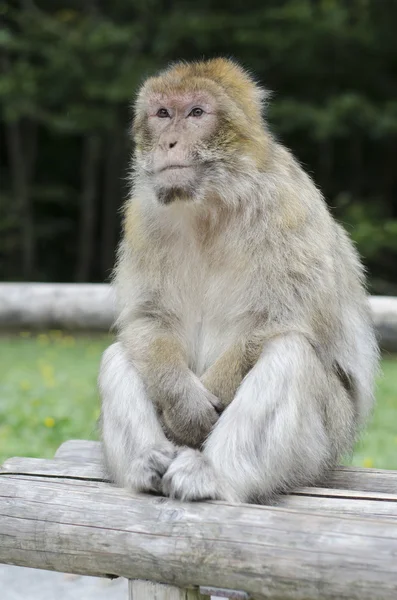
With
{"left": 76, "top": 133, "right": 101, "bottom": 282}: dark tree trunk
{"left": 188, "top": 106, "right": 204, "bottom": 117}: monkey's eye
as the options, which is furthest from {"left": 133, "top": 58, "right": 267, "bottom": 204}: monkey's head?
{"left": 76, "top": 133, "right": 101, "bottom": 282}: dark tree trunk

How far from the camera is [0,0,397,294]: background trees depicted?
42.7 feet

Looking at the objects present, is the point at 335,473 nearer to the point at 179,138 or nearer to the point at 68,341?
the point at 179,138

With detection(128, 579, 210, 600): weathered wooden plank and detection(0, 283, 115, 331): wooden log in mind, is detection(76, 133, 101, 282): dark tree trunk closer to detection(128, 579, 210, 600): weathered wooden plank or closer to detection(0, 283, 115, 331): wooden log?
detection(0, 283, 115, 331): wooden log

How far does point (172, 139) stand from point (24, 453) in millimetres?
2699

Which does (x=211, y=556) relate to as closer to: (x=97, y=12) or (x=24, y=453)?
(x=24, y=453)

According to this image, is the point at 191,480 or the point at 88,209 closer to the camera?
the point at 191,480

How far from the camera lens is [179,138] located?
3.29 metres

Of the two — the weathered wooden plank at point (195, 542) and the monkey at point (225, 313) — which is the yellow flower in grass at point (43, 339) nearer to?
the monkey at point (225, 313)

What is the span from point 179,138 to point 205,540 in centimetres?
148

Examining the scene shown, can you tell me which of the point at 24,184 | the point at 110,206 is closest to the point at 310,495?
the point at 24,184

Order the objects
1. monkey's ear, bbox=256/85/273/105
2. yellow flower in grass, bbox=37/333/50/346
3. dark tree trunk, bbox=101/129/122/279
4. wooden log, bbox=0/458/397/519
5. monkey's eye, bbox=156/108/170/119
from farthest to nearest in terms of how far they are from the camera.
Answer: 1. dark tree trunk, bbox=101/129/122/279
2. yellow flower in grass, bbox=37/333/50/346
3. monkey's ear, bbox=256/85/273/105
4. monkey's eye, bbox=156/108/170/119
5. wooden log, bbox=0/458/397/519

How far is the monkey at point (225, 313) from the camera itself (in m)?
3.08

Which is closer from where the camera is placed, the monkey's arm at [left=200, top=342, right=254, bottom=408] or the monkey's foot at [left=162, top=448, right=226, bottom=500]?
the monkey's foot at [left=162, top=448, right=226, bottom=500]

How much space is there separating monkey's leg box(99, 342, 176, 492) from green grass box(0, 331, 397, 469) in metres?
1.11
